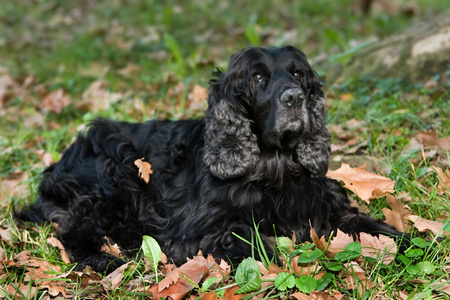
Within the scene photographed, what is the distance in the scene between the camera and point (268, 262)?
9.83 ft

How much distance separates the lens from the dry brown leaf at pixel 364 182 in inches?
140

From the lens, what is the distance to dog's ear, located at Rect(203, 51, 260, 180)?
332 cm

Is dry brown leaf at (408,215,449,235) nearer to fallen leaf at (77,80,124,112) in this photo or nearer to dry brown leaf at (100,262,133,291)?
dry brown leaf at (100,262,133,291)

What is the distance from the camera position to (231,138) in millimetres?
3369

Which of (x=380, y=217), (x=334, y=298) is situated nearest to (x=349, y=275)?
(x=334, y=298)

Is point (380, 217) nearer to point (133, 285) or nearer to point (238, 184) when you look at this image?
point (238, 184)

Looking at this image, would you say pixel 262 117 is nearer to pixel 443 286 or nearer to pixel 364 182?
pixel 364 182

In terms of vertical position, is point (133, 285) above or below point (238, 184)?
below

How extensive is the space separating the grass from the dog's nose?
0.86m

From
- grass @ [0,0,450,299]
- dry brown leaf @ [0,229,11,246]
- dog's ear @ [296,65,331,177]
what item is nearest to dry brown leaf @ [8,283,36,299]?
grass @ [0,0,450,299]

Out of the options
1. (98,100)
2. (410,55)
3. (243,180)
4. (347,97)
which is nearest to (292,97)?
(243,180)

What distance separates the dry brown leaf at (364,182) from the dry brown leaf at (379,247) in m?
Answer: 0.54

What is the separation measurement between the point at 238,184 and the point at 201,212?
31cm

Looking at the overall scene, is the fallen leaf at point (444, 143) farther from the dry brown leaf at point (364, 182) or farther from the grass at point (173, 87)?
the dry brown leaf at point (364, 182)
